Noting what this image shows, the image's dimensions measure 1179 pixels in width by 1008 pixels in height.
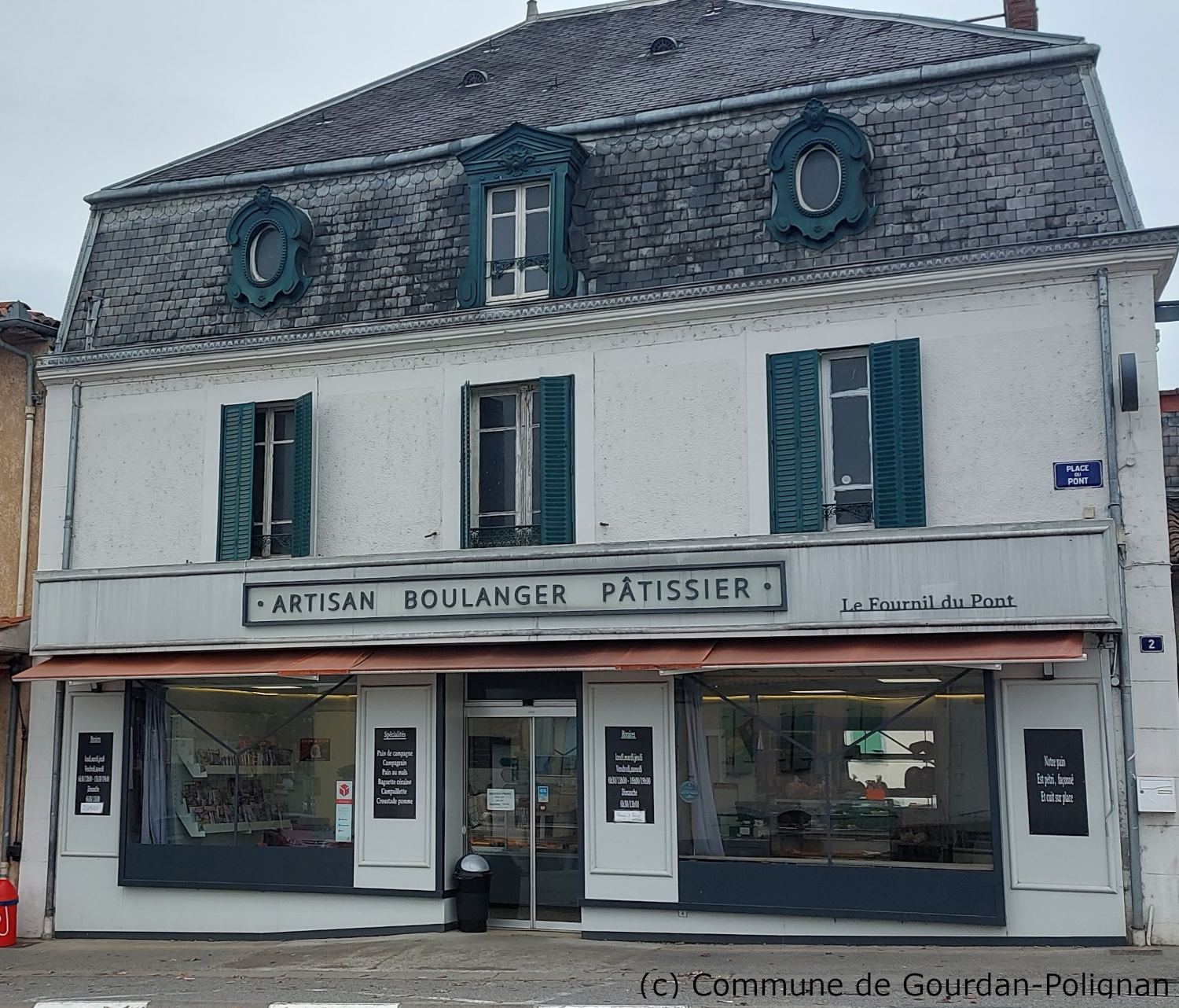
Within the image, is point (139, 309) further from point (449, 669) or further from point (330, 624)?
point (449, 669)

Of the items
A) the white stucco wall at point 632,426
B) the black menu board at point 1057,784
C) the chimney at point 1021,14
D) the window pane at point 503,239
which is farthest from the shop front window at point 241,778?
the chimney at point 1021,14

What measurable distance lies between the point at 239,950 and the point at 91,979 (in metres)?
1.62

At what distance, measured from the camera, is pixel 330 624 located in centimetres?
1459

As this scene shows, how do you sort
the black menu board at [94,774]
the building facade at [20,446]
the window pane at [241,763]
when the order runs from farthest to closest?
the building facade at [20,446] < the black menu board at [94,774] < the window pane at [241,763]

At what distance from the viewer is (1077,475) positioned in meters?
12.5

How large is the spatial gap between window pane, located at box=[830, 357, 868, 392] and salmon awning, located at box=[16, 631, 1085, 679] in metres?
2.53

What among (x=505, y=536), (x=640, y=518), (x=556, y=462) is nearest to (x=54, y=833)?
(x=505, y=536)

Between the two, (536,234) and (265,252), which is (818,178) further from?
(265,252)

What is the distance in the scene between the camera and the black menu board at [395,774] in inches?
574

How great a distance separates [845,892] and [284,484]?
296 inches

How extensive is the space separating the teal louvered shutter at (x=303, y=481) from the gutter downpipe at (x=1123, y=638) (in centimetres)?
823

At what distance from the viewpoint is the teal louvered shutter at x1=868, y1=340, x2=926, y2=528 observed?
42.5 feet

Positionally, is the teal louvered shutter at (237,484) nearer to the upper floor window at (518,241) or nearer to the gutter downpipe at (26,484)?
the gutter downpipe at (26,484)

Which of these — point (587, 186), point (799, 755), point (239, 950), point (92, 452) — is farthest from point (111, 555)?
point (799, 755)
